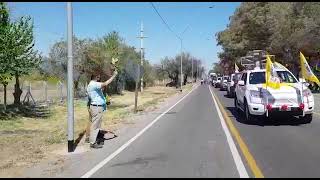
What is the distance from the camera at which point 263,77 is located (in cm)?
1948

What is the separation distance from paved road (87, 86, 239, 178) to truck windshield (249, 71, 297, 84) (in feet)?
11.0

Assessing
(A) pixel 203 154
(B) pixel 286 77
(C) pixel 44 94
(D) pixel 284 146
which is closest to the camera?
(A) pixel 203 154

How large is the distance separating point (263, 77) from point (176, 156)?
9.25 m

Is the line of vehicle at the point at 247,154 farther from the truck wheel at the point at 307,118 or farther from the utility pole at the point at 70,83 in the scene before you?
the utility pole at the point at 70,83

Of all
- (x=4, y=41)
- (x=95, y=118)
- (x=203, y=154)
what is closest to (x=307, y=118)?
(x=203, y=154)

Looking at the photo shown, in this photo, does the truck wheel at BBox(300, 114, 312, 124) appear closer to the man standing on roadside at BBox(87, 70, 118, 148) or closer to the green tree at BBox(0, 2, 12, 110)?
the man standing on roadside at BBox(87, 70, 118, 148)

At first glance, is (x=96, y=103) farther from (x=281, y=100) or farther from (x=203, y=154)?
(x=281, y=100)

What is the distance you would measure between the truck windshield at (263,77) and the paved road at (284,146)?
4.73 ft

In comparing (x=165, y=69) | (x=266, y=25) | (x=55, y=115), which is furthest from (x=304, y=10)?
(x=165, y=69)

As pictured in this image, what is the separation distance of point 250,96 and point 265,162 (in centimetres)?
823

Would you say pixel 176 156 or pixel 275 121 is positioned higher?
pixel 275 121

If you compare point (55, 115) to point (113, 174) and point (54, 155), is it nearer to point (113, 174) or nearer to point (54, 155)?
point (54, 155)

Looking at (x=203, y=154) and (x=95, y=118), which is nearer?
(x=203, y=154)

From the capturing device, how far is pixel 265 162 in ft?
33.1
